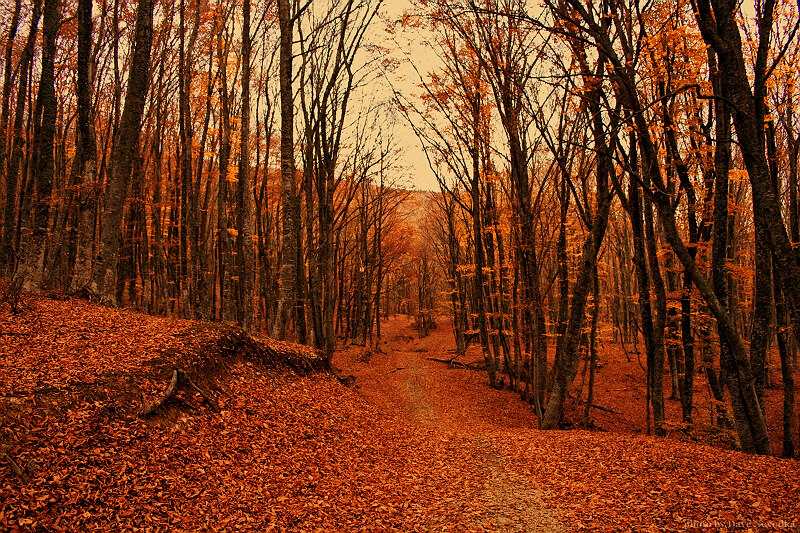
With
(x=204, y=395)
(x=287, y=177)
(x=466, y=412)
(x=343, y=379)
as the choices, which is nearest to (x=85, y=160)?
(x=287, y=177)

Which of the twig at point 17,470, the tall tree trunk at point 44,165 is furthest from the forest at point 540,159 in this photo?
the twig at point 17,470

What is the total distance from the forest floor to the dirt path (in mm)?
61

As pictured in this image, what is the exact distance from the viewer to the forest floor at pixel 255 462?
3.85 metres

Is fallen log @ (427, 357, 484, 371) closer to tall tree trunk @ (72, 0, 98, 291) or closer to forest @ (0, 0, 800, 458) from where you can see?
forest @ (0, 0, 800, 458)

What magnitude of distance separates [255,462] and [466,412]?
1004cm

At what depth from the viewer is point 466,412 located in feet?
46.6

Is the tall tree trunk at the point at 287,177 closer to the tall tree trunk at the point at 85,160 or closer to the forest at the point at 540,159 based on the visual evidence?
the forest at the point at 540,159

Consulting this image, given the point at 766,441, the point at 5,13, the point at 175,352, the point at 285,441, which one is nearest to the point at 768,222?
the point at 766,441

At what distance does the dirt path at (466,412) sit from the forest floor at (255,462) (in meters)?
0.06

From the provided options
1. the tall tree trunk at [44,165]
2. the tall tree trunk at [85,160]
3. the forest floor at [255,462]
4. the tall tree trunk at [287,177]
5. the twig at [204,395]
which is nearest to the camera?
the forest floor at [255,462]

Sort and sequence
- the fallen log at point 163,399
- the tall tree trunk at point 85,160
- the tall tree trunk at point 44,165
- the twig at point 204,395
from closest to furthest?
the fallen log at point 163,399
the twig at point 204,395
the tall tree trunk at point 44,165
the tall tree trunk at point 85,160

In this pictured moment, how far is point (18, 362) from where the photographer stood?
16.0 feet

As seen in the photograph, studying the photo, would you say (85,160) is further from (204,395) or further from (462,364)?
(462,364)

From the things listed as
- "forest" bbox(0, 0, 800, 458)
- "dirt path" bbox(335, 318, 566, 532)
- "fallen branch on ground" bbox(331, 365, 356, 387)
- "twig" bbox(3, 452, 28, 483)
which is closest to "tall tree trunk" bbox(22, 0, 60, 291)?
"forest" bbox(0, 0, 800, 458)
